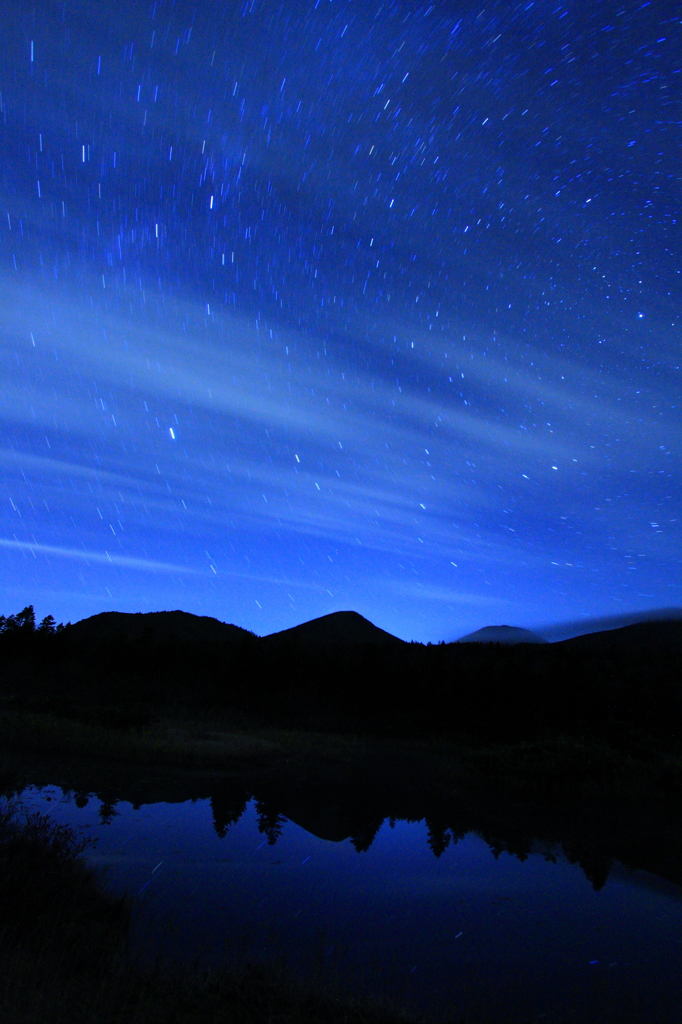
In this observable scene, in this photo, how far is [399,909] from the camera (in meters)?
10.1

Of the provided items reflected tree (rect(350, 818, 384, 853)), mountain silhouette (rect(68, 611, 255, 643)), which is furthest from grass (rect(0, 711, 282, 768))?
mountain silhouette (rect(68, 611, 255, 643))

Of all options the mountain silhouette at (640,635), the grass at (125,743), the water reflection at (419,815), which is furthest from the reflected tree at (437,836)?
the mountain silhouette at (640,635)

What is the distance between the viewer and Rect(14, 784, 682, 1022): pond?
7238 millimetres

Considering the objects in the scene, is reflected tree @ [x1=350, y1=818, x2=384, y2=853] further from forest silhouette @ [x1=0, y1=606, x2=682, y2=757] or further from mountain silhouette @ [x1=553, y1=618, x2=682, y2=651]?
mountain silhouette @ [x1=553, y1=618, x2=682, y2=651]

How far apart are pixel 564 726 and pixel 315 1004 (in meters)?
36.0

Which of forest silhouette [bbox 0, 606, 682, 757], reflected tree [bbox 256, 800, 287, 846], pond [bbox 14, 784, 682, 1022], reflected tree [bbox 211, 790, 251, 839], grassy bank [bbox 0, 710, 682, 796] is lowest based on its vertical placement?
pond [bbox 14, 784, 682, 1022]

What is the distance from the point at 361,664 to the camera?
5106cm

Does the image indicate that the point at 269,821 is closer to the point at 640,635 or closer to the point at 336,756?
the point at 336,756

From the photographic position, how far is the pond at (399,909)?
7238 mm

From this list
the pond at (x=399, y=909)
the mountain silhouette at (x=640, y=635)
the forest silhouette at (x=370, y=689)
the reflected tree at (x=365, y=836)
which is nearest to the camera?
the pond at (x=399, y=909)

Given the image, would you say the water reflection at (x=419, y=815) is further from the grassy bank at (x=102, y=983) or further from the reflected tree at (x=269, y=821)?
the grassy bank at (x=102, y=983)

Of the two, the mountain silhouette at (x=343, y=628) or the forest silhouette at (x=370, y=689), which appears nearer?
the forest silhouette at (x=370, y=689)

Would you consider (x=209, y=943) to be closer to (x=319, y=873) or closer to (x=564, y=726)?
(x=319, y=873)

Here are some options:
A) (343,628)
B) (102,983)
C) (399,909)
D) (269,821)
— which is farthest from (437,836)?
(343,628)
